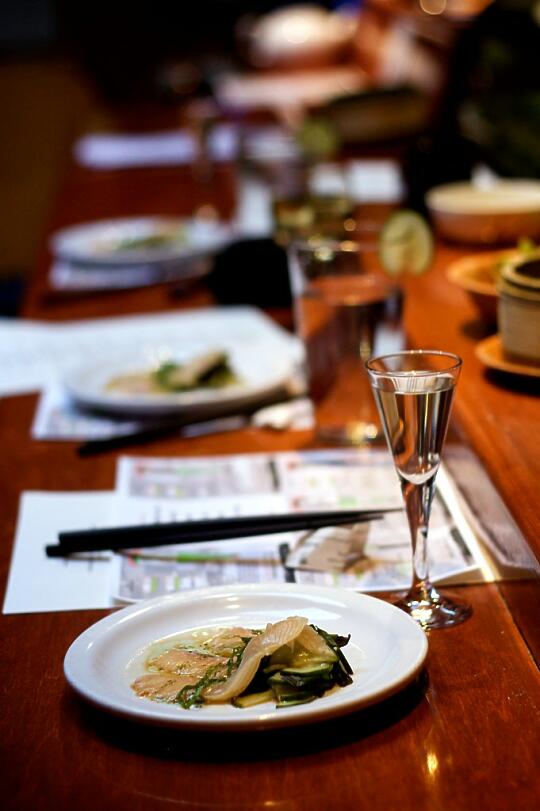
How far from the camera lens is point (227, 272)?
2.27 metres

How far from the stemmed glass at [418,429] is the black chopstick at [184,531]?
7.3 inches

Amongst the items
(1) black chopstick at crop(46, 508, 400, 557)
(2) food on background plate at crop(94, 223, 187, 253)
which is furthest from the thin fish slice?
(2) food on background plate at crop(94, 223, 187, 253)

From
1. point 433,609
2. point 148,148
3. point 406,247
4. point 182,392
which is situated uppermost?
point 406,247

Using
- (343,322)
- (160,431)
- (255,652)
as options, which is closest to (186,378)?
(160,431)

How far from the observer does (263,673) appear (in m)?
0.88

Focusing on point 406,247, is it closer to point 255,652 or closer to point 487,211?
point 487,211

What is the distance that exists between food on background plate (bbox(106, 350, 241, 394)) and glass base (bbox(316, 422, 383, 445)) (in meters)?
0.22

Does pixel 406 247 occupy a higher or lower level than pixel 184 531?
higher

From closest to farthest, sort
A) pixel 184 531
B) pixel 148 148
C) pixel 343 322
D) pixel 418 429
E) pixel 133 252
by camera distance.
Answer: pixel 418 429 < pixel 184 531 < pixel 343 322 < pixel 133 252 < pixel 148 148

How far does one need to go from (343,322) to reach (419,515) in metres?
0.60

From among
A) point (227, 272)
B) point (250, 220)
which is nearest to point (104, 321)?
point (227, 272)

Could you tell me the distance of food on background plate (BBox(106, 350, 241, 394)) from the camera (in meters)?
1.74

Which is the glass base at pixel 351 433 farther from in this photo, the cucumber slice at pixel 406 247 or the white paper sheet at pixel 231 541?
the cucumber slice at pixel 406 247

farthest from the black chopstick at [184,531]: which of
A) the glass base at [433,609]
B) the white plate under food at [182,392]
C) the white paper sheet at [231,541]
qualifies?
the white plate under food at [182,392]
